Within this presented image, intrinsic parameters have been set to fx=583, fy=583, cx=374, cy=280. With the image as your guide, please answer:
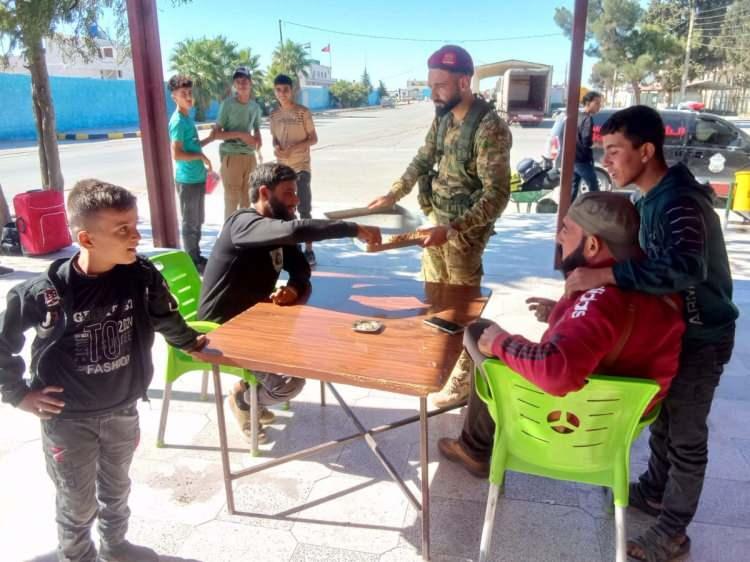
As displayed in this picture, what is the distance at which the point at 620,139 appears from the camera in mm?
1842

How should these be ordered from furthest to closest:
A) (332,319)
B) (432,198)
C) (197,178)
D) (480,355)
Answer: (197,178) < (432,198) < (332,319) < (480,355)

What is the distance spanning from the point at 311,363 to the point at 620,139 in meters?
1.21

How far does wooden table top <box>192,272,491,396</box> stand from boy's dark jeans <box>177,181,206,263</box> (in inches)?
119

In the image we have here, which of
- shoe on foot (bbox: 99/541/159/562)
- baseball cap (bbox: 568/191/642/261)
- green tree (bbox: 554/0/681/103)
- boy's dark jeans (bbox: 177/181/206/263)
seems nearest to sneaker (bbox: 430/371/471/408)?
baseball cap (bbox: 568/191/642/261)

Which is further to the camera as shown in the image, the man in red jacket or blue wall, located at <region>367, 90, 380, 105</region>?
blue wall, located at <region>367, 90, 380, 105</region>

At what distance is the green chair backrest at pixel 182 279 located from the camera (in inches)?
113

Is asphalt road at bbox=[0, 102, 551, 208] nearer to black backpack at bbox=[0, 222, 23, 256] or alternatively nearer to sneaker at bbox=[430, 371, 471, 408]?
black backpack at bbox=[0, 222, 23, 256]

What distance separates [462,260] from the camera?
293cm

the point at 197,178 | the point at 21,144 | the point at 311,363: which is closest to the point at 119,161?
the point at 21,144

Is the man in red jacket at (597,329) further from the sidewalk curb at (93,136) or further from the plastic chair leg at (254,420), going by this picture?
the sidewalk curb at (93,136)

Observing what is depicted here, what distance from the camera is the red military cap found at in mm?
2705

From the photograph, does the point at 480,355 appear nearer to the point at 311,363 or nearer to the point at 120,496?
the point at 311,363

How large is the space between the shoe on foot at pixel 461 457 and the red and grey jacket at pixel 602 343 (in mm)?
886

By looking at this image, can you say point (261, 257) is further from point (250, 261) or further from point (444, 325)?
point (444, 325)
